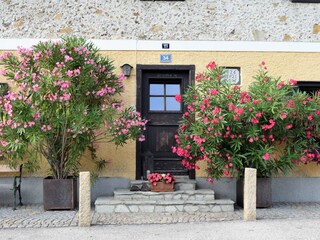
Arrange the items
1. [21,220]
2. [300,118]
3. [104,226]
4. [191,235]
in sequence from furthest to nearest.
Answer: [300,118]
[21,220]
[104,226]
[191,235]

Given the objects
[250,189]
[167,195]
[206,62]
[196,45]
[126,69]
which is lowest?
[167,195]

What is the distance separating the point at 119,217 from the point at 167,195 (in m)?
0.96

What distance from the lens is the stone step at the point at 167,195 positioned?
6.54 m

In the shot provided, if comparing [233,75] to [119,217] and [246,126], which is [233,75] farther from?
[119,217]

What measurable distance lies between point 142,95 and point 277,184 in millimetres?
3146

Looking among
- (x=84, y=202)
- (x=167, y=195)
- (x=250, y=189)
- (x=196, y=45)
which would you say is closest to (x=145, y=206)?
(x=167, y=195)

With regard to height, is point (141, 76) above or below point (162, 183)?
above

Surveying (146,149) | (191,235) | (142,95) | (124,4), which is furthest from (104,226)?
(124,4)

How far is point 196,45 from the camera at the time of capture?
7574 mm

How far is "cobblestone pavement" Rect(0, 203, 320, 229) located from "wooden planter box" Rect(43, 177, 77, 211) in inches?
6.0

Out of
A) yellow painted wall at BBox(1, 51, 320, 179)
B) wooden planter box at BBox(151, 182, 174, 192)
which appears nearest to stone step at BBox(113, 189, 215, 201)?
wooden planter box at BBox(151, 182, 174, 192)

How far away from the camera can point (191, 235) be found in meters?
4.96

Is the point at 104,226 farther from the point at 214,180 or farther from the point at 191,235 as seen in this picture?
the point at 214,180

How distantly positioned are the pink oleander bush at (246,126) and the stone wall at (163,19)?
4.23 feet
